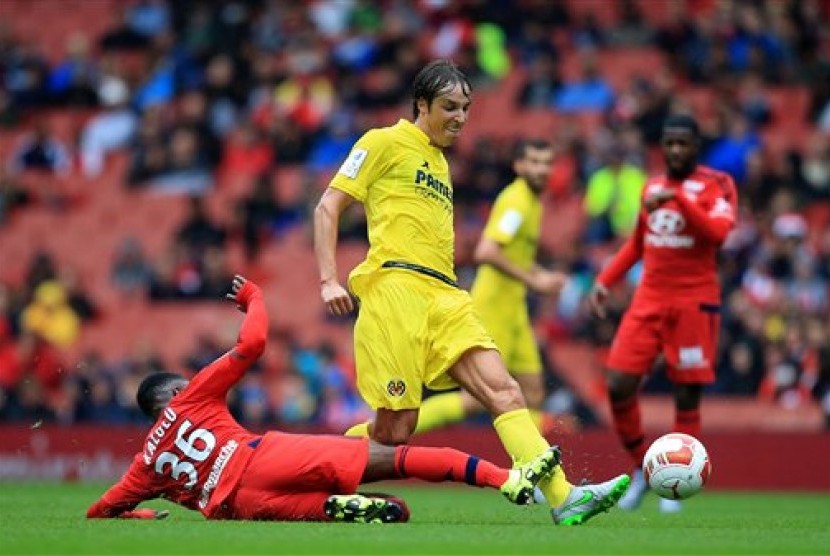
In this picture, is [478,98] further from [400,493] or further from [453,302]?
[453,302]

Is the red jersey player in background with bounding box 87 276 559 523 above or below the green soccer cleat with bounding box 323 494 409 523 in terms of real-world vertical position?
above

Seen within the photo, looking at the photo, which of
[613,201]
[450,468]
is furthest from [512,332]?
[613,201]

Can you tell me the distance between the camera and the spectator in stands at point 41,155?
27234 mm

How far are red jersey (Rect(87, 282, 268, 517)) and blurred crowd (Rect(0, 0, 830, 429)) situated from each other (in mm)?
9681

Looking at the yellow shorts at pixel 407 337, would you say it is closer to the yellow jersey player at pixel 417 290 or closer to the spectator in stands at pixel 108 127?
the yellow jersey player at pixel 417 290

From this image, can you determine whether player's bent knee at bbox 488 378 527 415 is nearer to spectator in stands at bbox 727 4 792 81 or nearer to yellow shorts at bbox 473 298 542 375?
yellow shorts at bbox 473 298 542 375

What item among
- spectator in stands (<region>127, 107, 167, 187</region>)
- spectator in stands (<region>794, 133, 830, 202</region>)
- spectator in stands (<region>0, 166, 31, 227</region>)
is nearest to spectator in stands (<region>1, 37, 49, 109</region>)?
spectator in stands (<region>0, 166, 31, 227</region>)

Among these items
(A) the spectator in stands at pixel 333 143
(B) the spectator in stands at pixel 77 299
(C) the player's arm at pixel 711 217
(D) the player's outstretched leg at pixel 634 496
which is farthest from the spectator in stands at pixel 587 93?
(D) the player's outstretched leg at pixel 634 496

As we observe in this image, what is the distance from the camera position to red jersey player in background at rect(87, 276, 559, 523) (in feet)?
34.1

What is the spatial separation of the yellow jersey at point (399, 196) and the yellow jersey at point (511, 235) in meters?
3.69

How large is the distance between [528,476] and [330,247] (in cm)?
167

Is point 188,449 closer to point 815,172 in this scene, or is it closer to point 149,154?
point 815,172

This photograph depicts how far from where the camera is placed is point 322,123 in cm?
2578

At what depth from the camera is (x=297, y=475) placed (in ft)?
34.1
